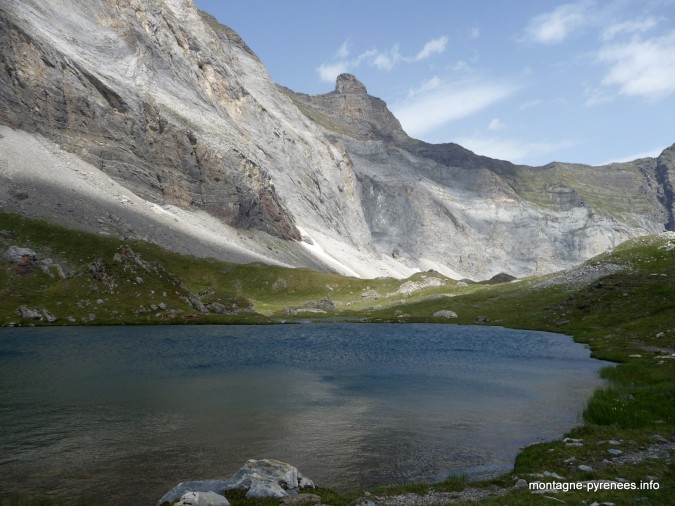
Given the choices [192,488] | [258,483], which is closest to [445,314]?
[258,483]

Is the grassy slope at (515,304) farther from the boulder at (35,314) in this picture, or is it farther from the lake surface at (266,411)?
the lake surface at (266,411)

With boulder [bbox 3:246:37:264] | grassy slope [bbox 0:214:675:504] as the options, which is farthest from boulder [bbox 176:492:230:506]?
boulder [bbox 3:246:37:264]

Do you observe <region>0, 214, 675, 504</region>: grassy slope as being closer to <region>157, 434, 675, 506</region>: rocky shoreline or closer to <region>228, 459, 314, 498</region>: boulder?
<region>157, 434, 675, 506</region>: rocky shoreline

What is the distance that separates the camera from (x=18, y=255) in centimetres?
11631

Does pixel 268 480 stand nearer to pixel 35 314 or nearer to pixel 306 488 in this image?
pixel 306 488

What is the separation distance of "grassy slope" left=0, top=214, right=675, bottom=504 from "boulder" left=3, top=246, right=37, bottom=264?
2532 millimetres

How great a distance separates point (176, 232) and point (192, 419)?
17121 cm

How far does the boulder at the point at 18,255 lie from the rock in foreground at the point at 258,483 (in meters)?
116

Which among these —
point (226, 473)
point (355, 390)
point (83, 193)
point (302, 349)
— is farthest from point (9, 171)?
point (226, 473)

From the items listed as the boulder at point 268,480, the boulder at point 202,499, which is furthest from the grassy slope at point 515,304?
the boulder at point 268,480

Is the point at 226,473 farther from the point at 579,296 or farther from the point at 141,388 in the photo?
the point at 579,296

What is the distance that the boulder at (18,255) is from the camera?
115 metres

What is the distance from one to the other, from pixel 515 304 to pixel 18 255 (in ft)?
368

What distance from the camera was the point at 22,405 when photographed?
3459 cm
